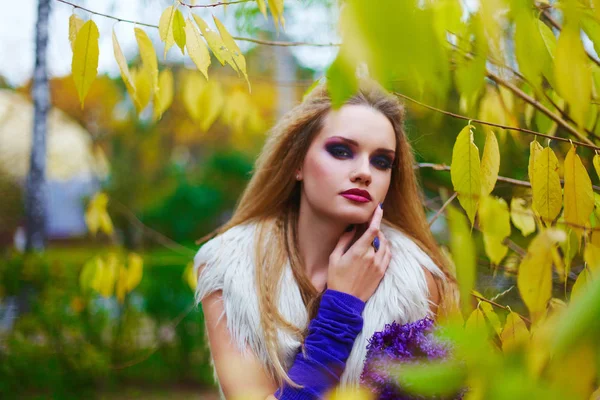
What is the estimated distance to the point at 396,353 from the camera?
3.84 feet

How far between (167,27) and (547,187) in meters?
0.71

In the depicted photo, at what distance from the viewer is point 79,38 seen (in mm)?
932

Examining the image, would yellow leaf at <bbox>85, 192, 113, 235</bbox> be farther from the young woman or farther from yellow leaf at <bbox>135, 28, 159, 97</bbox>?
yellow leaf at <bbox>135, 28, 159, 97</bbox>

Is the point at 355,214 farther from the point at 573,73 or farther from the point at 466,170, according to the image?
the point at 573,73

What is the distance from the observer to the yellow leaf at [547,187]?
3.06 feet

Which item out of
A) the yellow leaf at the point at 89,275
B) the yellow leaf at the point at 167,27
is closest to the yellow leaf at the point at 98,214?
the yellow leaf at the point at 89,275

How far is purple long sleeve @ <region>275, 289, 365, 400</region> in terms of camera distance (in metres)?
1.36

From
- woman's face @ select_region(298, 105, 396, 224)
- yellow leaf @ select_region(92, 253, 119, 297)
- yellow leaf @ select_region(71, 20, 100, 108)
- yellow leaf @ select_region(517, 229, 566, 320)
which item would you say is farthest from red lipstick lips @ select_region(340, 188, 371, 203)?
yellow leaf @ select_region(92, 253, 119, 297)

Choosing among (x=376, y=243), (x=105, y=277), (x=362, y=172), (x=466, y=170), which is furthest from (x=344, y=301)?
(x=105, y=277)

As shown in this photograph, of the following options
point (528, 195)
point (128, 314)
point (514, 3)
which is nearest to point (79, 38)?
point (514, 3)

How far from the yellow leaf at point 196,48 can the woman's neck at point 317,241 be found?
692mm

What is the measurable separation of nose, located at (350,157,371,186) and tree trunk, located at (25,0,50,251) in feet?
9.74

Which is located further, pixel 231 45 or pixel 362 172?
pixel 362 172

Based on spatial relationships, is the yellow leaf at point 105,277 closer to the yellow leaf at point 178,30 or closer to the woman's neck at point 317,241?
the woman's neck at point 317,241
